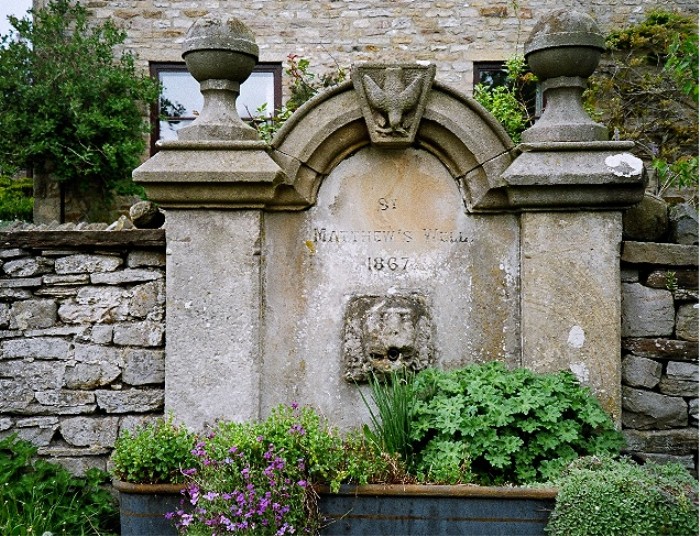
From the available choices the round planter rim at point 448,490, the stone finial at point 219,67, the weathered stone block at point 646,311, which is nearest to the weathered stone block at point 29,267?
the stone finial at point 219,67

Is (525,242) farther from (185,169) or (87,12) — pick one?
(87,12)

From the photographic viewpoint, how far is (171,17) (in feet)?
28.3

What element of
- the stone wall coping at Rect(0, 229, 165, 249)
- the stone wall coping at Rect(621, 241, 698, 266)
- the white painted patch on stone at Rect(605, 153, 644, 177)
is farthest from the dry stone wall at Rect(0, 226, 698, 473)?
the stone wall coping at Rect(621, 241, 698, 266)

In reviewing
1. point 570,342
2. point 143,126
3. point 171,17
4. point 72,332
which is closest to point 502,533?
point 570,342

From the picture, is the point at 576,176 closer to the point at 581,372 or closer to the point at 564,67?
the point at 564,67

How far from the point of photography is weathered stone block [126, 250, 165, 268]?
4.17 m

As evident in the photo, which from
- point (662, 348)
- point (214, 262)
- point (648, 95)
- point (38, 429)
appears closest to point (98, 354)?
point (38, 429)

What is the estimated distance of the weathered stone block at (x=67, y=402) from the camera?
417 centimetres

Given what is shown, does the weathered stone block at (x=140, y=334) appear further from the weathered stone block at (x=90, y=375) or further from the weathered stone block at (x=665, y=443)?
the weathered stone block at (x=665, y=443)

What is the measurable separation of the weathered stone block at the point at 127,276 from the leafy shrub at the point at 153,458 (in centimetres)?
97

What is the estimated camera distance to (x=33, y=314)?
13.8 ft

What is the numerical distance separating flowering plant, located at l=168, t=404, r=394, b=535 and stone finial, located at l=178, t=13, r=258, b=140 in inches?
58.9

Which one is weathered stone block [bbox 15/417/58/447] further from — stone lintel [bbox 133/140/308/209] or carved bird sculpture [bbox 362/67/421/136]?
carved bird sculpture [bbox 362/67/421/136]

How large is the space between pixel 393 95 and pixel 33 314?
223cm
